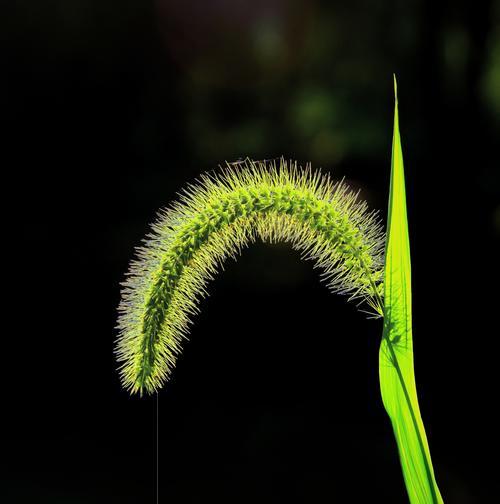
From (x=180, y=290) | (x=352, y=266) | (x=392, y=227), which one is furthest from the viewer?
(x=180, y=290)

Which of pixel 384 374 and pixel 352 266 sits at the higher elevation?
pixel 352 266

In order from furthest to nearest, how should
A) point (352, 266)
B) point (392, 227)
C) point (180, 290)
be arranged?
1. point (180, 290)
2. point (352, 266)
3. point (392, 227)

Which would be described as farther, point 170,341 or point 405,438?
point 170,341

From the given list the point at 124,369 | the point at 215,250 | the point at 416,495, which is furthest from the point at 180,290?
the point at 416,495

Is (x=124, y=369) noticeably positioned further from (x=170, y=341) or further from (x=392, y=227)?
(x=392, y=227)
